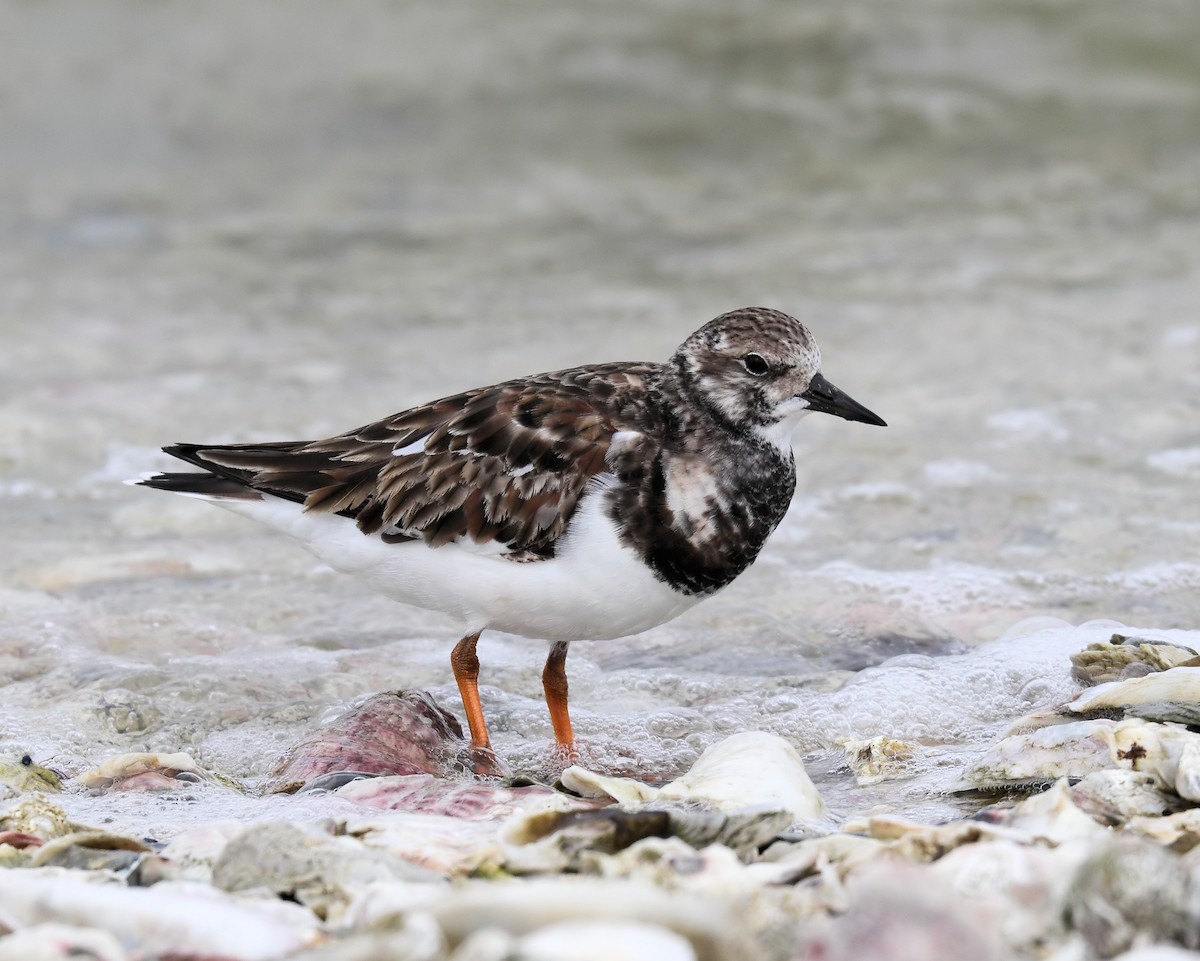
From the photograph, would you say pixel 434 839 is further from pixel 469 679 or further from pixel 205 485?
pixel 205 485

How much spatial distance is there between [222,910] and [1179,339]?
5690mm

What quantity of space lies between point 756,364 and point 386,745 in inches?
47.8

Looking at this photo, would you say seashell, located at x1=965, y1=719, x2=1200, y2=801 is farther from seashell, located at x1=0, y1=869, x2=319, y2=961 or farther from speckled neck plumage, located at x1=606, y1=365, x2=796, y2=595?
seashell, located at x1=0, y1=869, x2=319, y2=961

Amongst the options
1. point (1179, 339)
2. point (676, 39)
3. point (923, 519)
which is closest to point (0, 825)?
point (923, 519)

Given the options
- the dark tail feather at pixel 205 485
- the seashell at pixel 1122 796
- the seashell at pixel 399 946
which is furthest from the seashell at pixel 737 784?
the dark tail feather at pixel 205 485

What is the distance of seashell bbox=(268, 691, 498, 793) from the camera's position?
3.34 meters

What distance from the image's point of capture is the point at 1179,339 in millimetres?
6785

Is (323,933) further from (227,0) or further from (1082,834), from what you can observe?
(227,0)

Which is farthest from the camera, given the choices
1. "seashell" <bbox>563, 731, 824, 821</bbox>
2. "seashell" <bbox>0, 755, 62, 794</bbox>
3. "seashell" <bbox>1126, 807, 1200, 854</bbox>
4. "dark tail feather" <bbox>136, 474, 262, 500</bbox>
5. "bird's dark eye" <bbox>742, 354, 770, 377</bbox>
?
"dark tail feather" <bbox>136, 474, 262, 500</bbox>

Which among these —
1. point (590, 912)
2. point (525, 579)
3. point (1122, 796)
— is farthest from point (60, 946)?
point (1122, 796)

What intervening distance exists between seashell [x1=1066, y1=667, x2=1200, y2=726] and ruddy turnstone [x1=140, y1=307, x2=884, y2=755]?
796 mm

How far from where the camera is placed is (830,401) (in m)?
3.52

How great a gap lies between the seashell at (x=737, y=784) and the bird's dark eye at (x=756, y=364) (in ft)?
2.84

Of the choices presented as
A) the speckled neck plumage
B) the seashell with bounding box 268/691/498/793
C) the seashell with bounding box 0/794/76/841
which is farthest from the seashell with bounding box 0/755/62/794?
the speckled neck plumage
